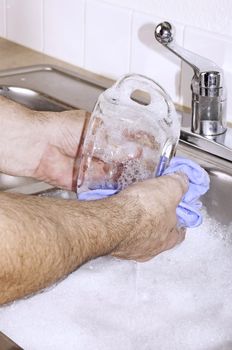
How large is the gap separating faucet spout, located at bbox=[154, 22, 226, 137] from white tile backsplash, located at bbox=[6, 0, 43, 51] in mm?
446

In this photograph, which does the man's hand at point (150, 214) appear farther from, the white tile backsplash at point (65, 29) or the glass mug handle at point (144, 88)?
the white tile backsplash at point (65, 29)

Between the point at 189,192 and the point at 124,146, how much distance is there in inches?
3.7

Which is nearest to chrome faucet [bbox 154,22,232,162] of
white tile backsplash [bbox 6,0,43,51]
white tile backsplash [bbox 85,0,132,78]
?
white tile backsplash [bbox 85,0,132,78]

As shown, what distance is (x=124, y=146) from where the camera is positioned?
0.97 meters

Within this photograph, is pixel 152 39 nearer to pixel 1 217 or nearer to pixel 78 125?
pixel 78 125

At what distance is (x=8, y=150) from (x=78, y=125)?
0.09m

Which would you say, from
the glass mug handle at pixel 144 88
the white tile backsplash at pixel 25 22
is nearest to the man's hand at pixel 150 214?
the glass mug handle at pixel 144 88

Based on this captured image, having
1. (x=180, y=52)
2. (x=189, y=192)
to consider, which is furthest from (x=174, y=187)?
(x=180, y=52)

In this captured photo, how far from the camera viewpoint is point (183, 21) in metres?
1.22

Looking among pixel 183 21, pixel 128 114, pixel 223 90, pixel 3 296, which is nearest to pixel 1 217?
pixel 3 296

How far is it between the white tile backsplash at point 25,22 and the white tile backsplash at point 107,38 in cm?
13

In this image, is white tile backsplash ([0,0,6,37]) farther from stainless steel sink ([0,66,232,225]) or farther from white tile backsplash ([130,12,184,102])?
white tile backsplash ([130,12,184,102])

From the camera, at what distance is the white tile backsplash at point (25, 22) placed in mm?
1467

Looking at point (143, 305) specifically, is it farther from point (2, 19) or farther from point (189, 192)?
point (2, 19)
